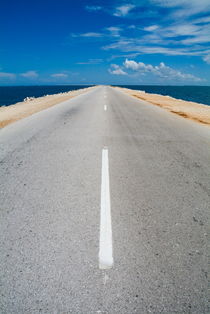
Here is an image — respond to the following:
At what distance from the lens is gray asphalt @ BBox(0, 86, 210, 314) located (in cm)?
210

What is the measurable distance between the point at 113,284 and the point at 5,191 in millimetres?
2666

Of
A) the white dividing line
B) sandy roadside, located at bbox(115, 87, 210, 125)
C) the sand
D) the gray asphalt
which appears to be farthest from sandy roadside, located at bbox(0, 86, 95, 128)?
sandy roadside, located at bbox(115, 87, 210, 125)

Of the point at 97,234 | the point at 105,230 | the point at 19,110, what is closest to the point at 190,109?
the point at 19,110

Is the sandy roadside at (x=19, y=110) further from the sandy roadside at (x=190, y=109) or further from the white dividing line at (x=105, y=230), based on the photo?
the sandy roadside at (x=190, y=109)

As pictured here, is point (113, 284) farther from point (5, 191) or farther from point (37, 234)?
point (5, 191)

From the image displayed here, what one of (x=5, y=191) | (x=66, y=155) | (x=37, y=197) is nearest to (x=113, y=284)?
Answer: (x=37, y=197)

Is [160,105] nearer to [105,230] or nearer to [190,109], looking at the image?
[190,109]

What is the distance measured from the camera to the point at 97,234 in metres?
2.95

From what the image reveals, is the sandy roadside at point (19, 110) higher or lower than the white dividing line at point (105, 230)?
lower

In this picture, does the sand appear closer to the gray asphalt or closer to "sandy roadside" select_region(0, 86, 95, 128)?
"sandy roadside" select_region(0, 86, 95, 128)

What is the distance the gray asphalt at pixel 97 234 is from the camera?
2.10m

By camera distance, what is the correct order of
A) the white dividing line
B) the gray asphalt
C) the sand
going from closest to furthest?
the gray asphalt, the white dividing line, the sand

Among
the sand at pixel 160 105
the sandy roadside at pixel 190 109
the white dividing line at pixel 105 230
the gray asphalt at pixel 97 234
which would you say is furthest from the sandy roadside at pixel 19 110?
the sandy roadside at pixel 190 109

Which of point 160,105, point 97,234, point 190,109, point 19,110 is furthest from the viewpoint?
point 160,105
